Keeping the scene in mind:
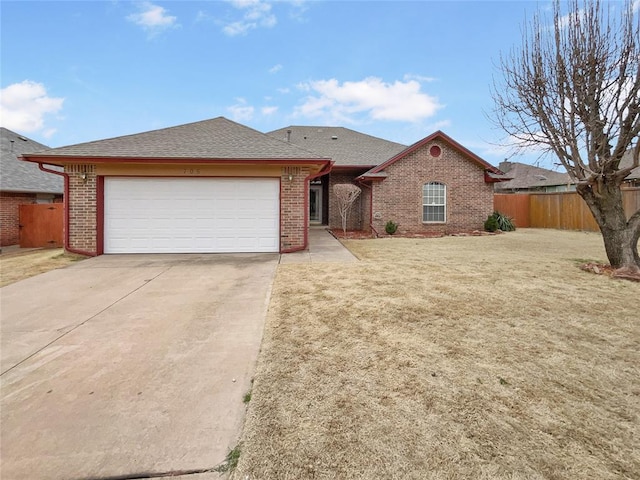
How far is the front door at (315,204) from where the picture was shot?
18688mm

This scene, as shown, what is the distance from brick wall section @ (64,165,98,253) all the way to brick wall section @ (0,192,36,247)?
581cm

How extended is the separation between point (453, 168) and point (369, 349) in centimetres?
1395

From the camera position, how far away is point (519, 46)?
8.26 metres

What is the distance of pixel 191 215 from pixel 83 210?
2.89m

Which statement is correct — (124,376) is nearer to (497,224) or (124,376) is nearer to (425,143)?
(425,143)

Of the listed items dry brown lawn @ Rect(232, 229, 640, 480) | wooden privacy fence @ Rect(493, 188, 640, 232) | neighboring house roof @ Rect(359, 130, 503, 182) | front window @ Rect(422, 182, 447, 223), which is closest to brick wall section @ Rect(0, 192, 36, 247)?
dry brown lawn @ Rect(232, 229, 640, 480)

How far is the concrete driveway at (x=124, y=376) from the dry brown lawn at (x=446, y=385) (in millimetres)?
316

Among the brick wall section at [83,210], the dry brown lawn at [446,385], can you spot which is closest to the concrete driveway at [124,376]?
the dry brown lawn at [446,385]

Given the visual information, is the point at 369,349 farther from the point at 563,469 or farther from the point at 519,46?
the point at 519,46

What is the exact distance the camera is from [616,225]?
284 inches

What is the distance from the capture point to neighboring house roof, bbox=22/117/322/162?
9.01 meters

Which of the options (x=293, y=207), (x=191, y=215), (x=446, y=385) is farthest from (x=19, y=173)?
(x=446, y=385)

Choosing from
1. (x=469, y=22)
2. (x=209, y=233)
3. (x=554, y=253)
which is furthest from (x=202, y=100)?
(x=554, y=253)

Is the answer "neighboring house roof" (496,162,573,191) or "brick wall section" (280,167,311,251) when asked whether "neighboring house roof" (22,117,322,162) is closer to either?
"brick wall section" (280,167,311,251)
